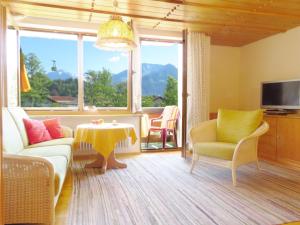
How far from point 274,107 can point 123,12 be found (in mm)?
3016

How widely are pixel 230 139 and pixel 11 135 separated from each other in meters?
2.71

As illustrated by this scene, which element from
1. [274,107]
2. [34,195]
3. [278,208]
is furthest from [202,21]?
[34,195]

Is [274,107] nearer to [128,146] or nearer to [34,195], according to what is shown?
[128,146]

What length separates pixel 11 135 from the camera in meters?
2.61

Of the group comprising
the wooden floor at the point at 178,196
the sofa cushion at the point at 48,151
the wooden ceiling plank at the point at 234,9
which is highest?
the wooden ceiling plank at the point at 234,9

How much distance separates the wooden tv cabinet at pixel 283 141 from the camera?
3693 mm

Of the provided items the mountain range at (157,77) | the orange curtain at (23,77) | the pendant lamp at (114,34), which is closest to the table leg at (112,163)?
the pendant lamp at (114,34)

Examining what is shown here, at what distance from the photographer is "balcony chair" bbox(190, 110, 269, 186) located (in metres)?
3.00

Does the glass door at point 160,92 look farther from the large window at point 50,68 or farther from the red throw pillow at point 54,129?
the red throw pillow at point 54,129

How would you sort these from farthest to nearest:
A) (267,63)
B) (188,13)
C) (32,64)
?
(267,63) < (32,64) < (188,13)

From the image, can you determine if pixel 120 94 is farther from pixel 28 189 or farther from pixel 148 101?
pixel 28 189

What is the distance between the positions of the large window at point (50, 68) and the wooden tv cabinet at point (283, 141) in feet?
11.3

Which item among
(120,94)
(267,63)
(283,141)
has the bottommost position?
(283,141)

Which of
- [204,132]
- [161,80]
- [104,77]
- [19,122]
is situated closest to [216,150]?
[204,132]
